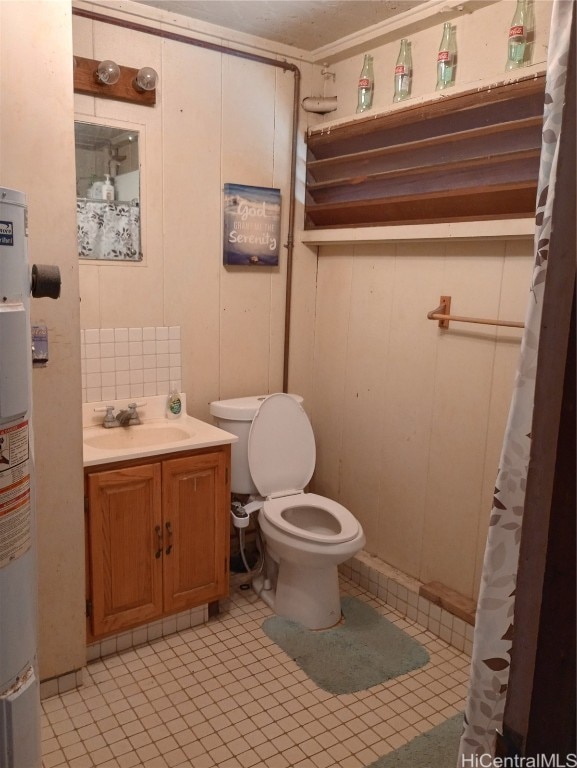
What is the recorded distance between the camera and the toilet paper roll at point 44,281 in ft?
3.74

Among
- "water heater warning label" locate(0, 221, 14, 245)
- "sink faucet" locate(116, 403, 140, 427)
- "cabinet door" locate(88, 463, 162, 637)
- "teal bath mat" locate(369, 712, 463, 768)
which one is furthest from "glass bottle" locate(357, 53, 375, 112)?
"teal bath mat" locate(369, 712, 463, 768)

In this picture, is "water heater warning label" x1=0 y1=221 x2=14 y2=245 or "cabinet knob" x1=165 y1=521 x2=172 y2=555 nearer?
"water heater warning label" x1=0 y1=221 x2=14 y2=245

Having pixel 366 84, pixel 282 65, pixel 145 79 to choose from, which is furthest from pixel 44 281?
pixel 282 65

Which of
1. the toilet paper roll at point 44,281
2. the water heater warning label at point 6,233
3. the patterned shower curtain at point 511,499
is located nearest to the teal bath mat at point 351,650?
the patterned shower curtain at point 511,499

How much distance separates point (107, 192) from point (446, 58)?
4.58 feet

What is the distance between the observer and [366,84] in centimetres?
262

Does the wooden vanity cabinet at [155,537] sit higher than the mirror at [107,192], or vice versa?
the mirror at [107,192]

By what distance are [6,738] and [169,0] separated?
8.13 ft

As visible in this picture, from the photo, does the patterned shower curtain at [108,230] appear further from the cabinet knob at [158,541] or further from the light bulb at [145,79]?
the cabinet knob at [158,541]

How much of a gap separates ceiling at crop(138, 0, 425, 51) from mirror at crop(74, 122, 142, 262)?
22.1 inches

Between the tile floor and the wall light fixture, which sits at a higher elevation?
the wall light fixture

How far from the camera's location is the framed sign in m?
2.73

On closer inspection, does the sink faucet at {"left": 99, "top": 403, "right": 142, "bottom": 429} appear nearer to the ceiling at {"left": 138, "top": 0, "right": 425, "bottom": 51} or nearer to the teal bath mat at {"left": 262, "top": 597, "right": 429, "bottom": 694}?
the teal bath mat at {"left": 262, "top": 597, "right": 429, "bottom": 694}

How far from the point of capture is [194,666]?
226cm
